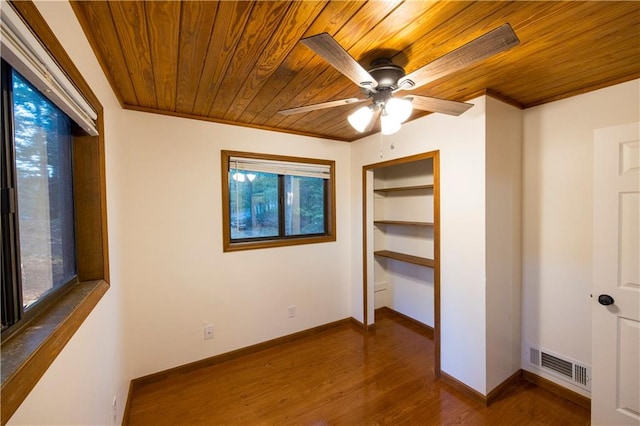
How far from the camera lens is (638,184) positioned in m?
1.57

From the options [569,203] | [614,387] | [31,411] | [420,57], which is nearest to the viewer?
[31,411]

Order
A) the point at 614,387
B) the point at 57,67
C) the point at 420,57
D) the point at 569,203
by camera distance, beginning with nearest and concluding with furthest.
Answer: the point at 57,67 → the point at 420,57 → the point at 614,387 → the point at 569,203

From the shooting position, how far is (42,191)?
1028 mm

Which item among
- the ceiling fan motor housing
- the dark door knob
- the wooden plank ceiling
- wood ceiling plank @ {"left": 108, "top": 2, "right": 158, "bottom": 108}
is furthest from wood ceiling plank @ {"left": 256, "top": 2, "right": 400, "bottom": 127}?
the dark door knob

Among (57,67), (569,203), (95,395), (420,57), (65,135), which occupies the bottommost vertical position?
(95,395)

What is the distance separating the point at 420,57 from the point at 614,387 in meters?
Answer: 2.37

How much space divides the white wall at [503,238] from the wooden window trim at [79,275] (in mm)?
2411

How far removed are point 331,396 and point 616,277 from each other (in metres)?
2.11

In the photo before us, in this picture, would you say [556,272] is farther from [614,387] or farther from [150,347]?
[150,347]

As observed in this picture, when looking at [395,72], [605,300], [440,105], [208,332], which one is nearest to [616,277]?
[605,300]

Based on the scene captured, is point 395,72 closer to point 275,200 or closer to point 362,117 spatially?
point 362,117

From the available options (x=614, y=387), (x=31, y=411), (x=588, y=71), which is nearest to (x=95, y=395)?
(x=31, y=411)

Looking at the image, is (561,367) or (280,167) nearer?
(561,367)

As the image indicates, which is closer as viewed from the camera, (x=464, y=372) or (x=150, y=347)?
(x=464, y=372)
